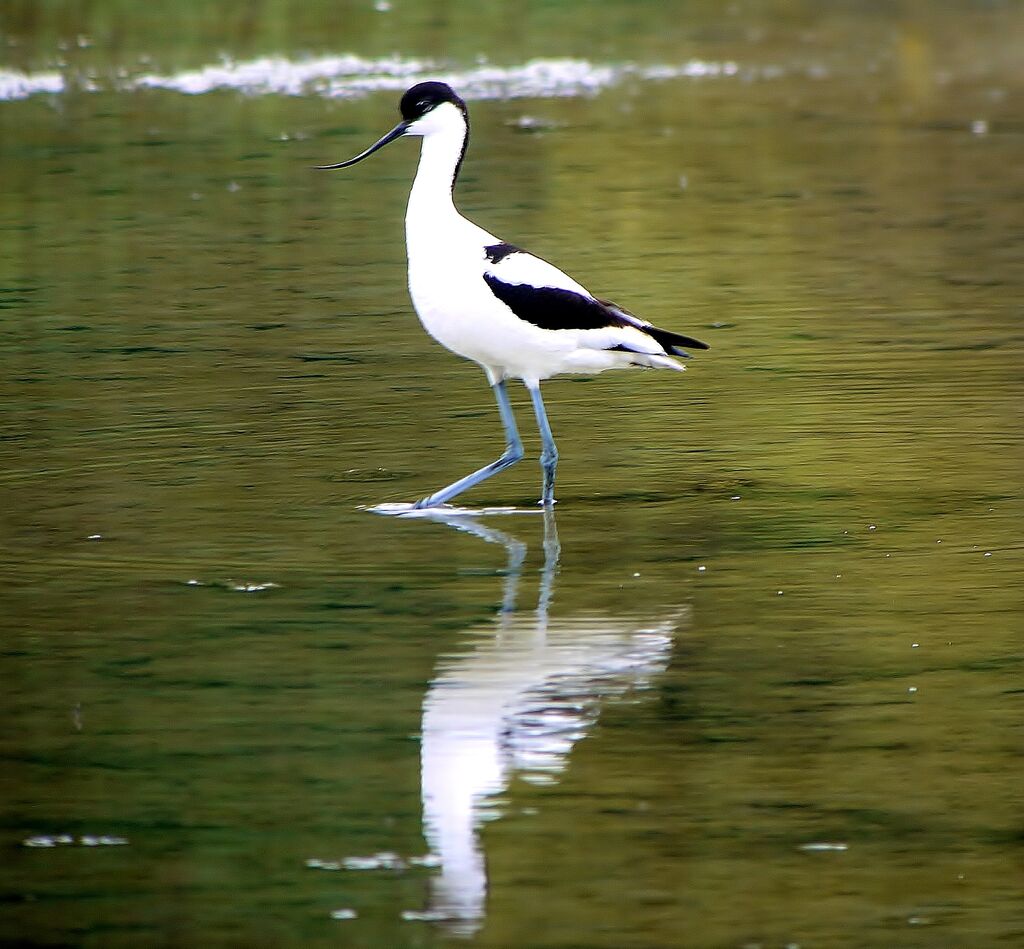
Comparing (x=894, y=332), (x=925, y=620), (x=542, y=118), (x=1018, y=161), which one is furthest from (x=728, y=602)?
(x=542, y=118)

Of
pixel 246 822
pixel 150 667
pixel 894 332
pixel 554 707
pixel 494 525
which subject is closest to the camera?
pixel 246 822

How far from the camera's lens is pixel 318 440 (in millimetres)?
8812

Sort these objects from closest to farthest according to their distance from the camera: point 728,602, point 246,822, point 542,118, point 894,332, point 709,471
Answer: point 246,822 → point 728,602 → point 709,471 → point 894,332 → point 542,118

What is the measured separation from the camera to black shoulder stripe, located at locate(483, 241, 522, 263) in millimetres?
7637

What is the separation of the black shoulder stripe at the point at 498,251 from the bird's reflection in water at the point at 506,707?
1.17m

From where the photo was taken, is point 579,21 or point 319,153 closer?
point 319,153

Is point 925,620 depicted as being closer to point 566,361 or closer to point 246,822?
point 566,361

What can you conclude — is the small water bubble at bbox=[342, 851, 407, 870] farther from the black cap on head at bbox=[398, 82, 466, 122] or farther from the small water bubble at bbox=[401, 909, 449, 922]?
the black cap on head at bbox=[398, 82, 466, 122]

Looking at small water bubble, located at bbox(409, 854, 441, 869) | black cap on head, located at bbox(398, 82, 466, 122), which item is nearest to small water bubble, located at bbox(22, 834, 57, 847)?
small water bubble, located at bbox(409, 854, 441, 869)

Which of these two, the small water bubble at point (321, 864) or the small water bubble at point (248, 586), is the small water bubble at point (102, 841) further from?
the small water bubble at point (248, 586)

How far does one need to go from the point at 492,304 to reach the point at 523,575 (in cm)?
101

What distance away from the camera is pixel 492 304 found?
757 centimetres

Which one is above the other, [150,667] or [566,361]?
[566,361]

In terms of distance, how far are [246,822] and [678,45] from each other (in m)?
18.5
